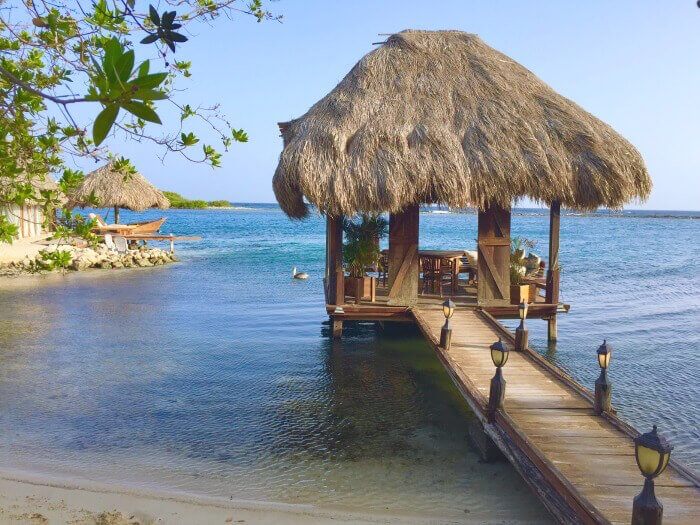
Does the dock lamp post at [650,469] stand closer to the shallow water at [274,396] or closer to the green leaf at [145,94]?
the shallow water at [274,396]

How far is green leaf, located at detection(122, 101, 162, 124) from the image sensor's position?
4.94ft

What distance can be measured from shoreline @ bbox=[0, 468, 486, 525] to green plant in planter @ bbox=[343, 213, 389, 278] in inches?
206

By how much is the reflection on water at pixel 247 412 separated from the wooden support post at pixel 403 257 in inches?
35.3

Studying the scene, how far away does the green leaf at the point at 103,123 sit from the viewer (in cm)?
148

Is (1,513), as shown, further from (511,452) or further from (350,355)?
(350,355)

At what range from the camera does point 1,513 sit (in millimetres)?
4320

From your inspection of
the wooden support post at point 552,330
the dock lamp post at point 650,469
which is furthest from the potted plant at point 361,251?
the dock lamp post at point 650,469

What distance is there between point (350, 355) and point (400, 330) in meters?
1.80

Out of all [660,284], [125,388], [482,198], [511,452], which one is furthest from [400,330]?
[660,284]

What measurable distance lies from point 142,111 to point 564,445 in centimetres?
387

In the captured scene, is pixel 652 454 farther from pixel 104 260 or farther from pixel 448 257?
pixel 104 260

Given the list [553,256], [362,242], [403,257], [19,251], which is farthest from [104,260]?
[553,256]

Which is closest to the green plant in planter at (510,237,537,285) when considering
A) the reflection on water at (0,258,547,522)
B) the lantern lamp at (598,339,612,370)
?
the reflection on water at (0,258,547,522)

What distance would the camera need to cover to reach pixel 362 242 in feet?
31.2
